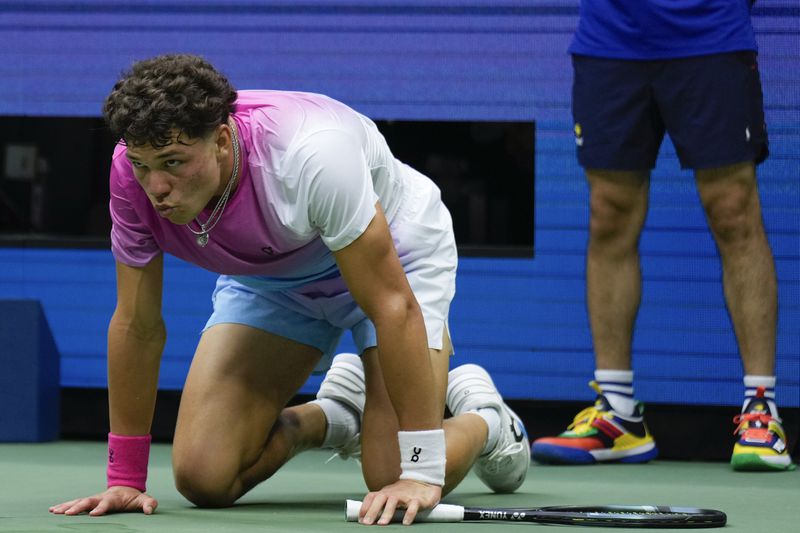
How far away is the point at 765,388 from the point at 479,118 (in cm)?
139

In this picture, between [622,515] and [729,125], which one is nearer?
[622,515]

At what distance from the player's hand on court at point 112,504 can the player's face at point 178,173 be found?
2.02ft

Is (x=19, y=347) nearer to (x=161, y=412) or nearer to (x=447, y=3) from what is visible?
(x=161, y=412)

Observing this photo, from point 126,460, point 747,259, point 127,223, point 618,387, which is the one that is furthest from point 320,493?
point 747,259

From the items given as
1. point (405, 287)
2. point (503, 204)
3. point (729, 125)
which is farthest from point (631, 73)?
point (405, 287)

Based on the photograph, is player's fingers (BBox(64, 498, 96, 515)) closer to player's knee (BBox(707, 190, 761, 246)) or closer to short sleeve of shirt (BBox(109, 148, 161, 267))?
short sleeve of shirt (BBox(109, 148, 161, 267))

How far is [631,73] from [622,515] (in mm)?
1910

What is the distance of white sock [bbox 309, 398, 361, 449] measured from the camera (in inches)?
139

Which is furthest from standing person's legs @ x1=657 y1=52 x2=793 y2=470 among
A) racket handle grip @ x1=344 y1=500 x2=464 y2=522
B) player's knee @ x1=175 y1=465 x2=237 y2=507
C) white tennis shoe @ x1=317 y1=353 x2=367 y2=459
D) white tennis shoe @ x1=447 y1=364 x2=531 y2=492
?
player's knee @ x1=175 y1=465 x2=237 y2=507

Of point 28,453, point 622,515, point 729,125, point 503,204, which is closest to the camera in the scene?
point 622,515

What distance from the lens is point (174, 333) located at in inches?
195

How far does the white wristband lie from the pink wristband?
609 mm

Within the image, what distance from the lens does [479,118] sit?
15.7 feet

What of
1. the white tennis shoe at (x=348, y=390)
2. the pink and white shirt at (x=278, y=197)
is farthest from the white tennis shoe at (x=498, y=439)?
the pink and white shirt at (x=278, y=197)
